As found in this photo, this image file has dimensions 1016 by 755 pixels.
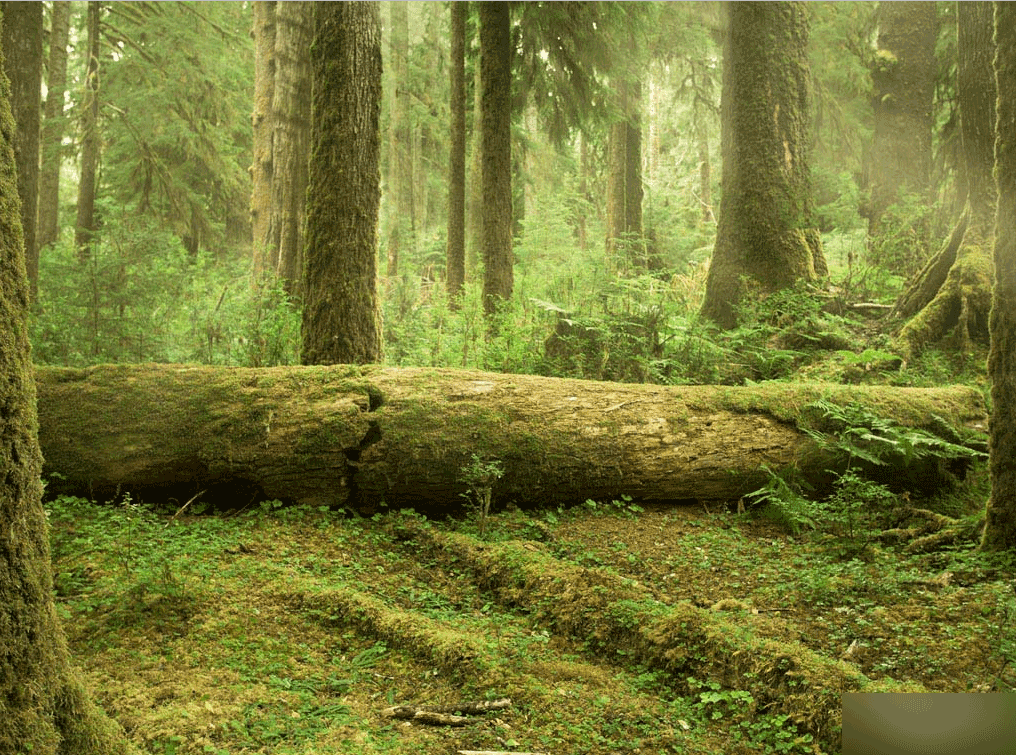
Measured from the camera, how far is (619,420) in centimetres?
674

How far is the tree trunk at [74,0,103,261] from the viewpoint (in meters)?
16.0

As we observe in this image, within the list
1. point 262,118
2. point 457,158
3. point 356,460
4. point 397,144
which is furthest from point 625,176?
point 356,460

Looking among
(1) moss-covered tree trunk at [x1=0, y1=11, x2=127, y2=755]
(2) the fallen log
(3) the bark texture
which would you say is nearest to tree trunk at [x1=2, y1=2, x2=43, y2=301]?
(3) the bark texture

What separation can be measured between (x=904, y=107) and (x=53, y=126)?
61.1ft

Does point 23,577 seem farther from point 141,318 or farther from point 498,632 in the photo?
point 141,318

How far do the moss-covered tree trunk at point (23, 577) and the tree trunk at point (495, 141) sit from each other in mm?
9702

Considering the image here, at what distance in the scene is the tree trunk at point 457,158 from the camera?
15.1 meters

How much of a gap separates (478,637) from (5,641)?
2.52 m

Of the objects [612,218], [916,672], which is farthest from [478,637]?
[612,218]

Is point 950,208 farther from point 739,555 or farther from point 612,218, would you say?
point 739,555

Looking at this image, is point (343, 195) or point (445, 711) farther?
point (343, 195)

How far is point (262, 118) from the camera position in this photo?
14.2 meters

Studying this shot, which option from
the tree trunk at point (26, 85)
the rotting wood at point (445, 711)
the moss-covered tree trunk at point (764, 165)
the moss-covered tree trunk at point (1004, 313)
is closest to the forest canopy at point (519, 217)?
the tree trunk at point (26, 85)

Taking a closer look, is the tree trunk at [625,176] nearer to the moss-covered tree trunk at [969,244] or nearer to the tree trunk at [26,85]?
the moss-covered tree trunk at [969,244]
